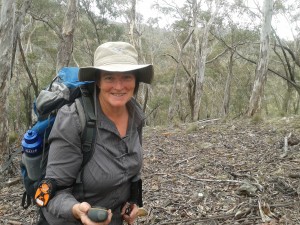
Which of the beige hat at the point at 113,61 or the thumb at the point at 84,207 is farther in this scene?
the beige hat at the point at 113,61

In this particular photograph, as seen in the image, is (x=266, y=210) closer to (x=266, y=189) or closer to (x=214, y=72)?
(x=266, y=189)

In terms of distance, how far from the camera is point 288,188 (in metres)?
3.51

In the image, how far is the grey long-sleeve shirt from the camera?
4.75ft

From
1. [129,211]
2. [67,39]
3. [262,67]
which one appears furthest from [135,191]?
[262,67]

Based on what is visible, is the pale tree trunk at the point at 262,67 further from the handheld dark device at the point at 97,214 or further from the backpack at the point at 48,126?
the handheld dark device at the point at 97,214

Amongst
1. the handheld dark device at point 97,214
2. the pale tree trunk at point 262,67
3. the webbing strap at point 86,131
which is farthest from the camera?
the pale tree trunk at point 262,67

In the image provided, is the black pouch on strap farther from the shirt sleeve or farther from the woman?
the shirt sleeve

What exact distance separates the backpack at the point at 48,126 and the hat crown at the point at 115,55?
5.4 inches

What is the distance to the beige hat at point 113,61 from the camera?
1.58 metres

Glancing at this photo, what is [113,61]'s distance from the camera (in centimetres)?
160

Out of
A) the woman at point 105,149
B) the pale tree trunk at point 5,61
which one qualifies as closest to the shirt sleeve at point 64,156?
the woman at point 105,149

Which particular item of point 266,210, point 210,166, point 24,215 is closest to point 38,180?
point 266,210

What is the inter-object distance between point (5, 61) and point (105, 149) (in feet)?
14.3

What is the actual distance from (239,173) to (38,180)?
3.22 metres
